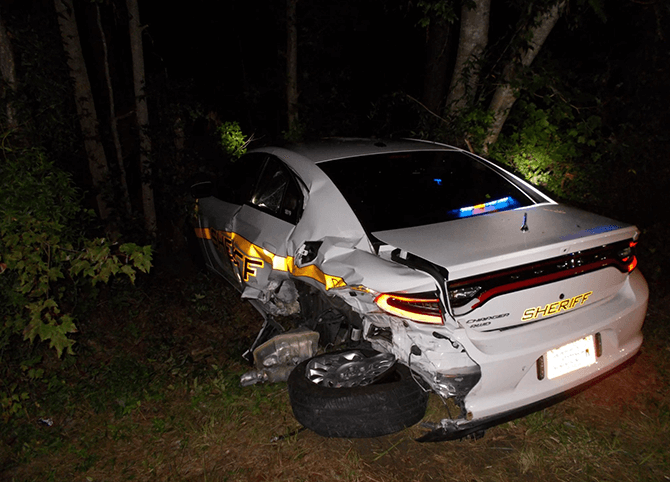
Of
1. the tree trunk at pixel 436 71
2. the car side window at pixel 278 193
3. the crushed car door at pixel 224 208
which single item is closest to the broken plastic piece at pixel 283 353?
the car side window at pixel 278 193

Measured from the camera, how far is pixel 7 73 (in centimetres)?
347

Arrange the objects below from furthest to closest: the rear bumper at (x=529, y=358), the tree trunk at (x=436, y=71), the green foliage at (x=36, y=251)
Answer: the tree trunk at (x=436, y=71) < the green foliage at (x=36, y=251) < the rear bumper at (x=529, y=358)

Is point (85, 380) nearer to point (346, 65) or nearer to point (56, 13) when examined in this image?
point (56, 13)

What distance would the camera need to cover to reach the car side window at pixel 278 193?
3.52m

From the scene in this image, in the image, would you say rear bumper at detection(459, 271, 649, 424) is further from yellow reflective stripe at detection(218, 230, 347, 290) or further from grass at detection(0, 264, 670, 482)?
yellow reflective stripe at detection(218, 230, 347, 290)

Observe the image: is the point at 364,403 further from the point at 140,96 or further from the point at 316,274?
the point at 140,96

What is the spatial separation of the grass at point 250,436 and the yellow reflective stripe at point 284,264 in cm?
83

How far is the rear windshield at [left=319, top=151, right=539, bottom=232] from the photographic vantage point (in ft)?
10.2

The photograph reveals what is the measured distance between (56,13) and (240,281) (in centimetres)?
360

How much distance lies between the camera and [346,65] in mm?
15922

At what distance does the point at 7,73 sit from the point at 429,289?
3258 millimetres

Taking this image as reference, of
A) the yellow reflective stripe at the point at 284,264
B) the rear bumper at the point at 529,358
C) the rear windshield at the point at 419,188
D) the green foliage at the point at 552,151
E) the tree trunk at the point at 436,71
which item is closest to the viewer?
the rear bumper at the point at 529,358

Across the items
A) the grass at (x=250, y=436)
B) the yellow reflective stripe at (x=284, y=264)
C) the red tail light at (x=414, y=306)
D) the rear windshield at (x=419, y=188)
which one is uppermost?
the rear windshield at (x=419, y=188)

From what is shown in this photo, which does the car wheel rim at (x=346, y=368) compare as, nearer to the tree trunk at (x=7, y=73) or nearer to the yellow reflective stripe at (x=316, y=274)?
the yellow reflective stripe at (x=316, y=274)
